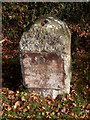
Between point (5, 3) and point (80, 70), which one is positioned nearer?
point (80, 70)

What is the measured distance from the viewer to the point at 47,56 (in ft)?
22.2

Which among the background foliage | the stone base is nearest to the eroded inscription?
the stone base

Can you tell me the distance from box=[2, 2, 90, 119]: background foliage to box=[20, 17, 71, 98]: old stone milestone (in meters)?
0.24

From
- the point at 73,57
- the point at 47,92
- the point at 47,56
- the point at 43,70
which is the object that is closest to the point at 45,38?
the point at 47,56

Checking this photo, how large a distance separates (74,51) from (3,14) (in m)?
2.87

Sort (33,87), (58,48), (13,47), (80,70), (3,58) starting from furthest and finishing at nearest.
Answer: (13,47), (3,58), (80,70), (33,87), (58,48)

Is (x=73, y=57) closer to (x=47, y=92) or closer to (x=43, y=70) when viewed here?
(x=47, y=92)

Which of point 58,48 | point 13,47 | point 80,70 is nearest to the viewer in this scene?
point 58,48

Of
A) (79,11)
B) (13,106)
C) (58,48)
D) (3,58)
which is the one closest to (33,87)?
(13,106)

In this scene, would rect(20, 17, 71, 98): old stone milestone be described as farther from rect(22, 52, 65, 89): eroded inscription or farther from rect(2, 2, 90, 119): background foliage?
rect(2, 2, 90, 119): background foliage

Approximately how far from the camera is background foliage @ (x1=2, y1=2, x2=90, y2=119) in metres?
6.93

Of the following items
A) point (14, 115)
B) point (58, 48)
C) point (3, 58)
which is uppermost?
point (58, 48)

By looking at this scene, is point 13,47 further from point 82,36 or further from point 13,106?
point 13,106

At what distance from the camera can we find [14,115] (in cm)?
679
